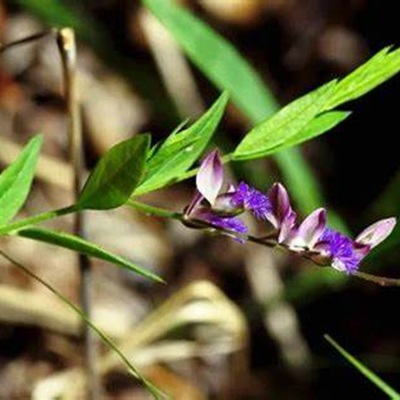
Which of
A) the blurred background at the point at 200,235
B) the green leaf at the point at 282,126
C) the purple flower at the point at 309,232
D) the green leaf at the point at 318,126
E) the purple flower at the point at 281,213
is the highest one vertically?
the green leaf at the point at 282,126

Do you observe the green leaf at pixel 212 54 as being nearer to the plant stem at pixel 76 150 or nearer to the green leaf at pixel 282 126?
the plant stem at pixel 76 150

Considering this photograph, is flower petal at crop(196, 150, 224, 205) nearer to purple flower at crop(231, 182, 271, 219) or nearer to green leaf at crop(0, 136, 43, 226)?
purple flower at crop(231, 182, 271, 219)

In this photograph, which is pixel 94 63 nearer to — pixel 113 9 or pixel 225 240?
pixel 113 9

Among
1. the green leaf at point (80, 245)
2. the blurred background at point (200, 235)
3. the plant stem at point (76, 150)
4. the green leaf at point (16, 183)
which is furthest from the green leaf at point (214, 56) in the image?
the green leaf at point (80, 245)

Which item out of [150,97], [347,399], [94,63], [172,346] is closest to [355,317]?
[347,399]

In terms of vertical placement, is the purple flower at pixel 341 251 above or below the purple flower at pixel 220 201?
below
